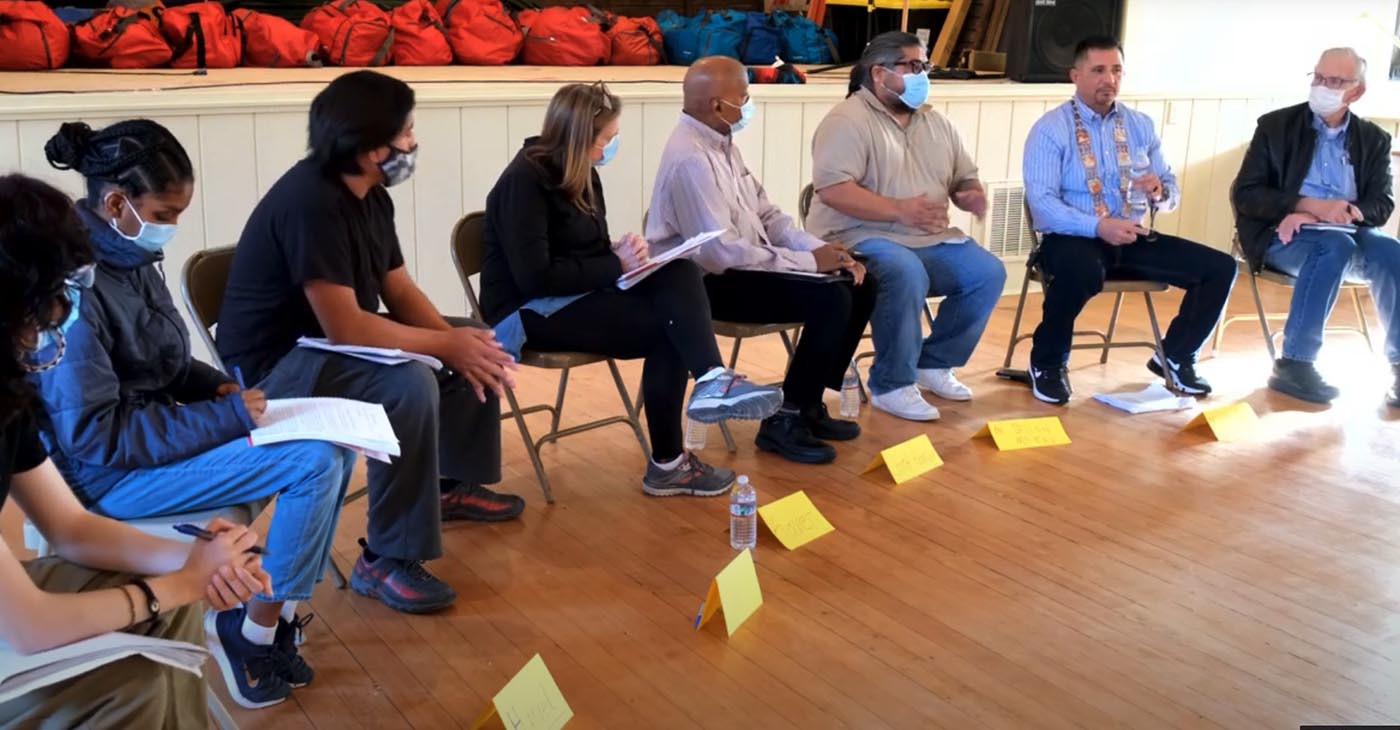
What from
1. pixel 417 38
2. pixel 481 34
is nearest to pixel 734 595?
pixel 417 38

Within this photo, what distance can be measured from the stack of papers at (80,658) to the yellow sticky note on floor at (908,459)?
2331mm

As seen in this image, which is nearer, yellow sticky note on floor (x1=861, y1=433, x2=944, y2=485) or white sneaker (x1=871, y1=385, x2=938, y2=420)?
yellow sticky note on floor (x1=861, y1=433, x2=944, y2=485)

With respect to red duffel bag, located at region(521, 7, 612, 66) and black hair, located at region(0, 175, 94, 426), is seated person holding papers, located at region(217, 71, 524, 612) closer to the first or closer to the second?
black hair, located at region(0, 175, 94, 426)

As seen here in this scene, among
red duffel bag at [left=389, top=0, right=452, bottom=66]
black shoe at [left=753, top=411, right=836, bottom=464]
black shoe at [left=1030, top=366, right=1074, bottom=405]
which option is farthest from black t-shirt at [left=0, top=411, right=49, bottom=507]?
red duffel bag at [left=389, top=0, right=452, bottom=66]

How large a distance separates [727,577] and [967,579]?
648mm

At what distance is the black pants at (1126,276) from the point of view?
443 centimetres

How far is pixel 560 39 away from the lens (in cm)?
679

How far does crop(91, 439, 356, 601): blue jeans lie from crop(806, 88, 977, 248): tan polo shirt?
2226 mm

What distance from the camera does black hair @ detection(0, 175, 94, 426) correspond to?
1.55 m

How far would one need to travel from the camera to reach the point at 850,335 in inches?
158

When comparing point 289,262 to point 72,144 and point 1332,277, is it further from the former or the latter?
point 1332,277

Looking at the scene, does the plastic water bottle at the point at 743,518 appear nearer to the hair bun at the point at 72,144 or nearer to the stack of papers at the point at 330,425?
the stack of papers at the point at 330,425

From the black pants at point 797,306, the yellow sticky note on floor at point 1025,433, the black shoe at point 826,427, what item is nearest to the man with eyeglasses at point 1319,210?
the yellow sticky note on floor at point 1025,433

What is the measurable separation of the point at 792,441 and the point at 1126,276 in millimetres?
1476
